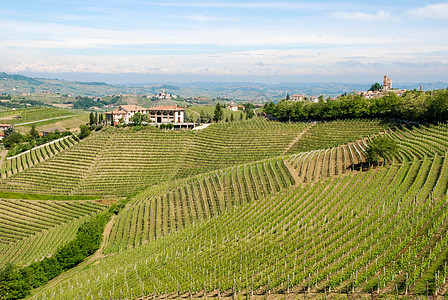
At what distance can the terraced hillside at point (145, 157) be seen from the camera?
56875 mm

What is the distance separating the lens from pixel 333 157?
45938 mm

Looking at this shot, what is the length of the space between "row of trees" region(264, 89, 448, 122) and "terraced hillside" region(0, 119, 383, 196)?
4473mm

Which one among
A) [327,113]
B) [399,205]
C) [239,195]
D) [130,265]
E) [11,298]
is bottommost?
[11,298]

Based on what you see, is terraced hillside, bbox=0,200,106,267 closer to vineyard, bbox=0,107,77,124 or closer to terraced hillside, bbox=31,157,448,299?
terraced hillside, bbox=31,157,448,299

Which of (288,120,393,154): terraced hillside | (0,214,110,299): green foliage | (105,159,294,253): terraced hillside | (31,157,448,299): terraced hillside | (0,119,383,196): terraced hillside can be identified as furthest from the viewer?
(0,119,383,196): terraced hillside

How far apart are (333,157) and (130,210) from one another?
25.9 m

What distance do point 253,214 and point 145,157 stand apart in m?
34.7

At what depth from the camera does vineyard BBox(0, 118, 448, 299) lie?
67.0 feet

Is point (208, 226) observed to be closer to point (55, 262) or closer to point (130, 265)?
point (130, 265)

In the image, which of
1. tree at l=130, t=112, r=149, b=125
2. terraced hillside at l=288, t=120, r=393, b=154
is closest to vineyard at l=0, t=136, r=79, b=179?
tree at l=130, t=112, r=149, b=125

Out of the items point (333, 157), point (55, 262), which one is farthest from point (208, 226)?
point (333, 157)

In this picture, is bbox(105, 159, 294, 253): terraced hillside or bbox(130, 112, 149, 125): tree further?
bbox(130, 112, 149, 125): tree

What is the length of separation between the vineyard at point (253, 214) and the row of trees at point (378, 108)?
8.46 ft

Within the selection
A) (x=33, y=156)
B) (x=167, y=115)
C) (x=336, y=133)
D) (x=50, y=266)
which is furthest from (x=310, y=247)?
(x=167, y=115)
